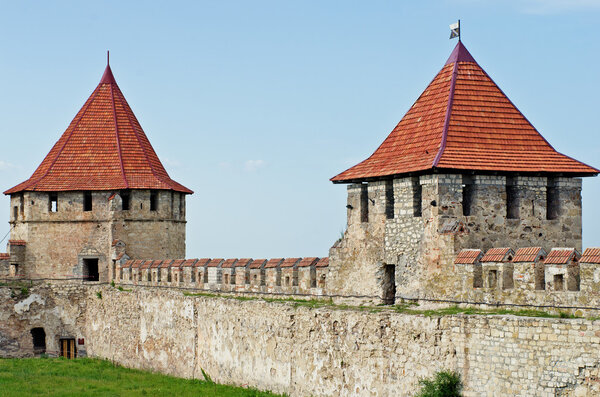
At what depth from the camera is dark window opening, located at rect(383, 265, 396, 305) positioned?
19.6 meters

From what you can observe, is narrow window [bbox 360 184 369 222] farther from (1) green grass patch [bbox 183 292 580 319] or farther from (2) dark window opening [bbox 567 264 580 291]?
(2) dark window opening [bbox 567 264 580 291]

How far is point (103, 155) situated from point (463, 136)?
18.2 m

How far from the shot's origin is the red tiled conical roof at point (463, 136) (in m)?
18.5

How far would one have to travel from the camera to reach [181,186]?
3497 cm

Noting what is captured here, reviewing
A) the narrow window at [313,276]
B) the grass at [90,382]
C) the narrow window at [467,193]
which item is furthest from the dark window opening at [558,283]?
the grass at [90,382]

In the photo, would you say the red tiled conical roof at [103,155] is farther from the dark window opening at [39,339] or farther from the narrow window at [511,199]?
Result: the narrow window at [511,199]

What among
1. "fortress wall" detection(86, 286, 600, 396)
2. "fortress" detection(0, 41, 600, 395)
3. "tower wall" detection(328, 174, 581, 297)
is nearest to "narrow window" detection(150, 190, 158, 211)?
"fortress" detection(0, 41, 600, 395)

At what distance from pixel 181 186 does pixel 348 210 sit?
592 inches

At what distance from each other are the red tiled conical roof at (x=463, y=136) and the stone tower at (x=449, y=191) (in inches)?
1.0

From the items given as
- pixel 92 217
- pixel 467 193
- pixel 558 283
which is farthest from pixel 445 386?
pixel 92 217

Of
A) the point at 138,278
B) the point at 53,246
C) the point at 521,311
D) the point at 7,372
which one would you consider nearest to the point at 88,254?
the point at 53,246

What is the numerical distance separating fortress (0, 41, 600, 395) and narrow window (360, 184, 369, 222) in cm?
3

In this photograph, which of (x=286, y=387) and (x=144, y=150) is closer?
(x=286, y=387)

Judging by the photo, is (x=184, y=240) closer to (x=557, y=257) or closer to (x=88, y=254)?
(x=88, y=254)
